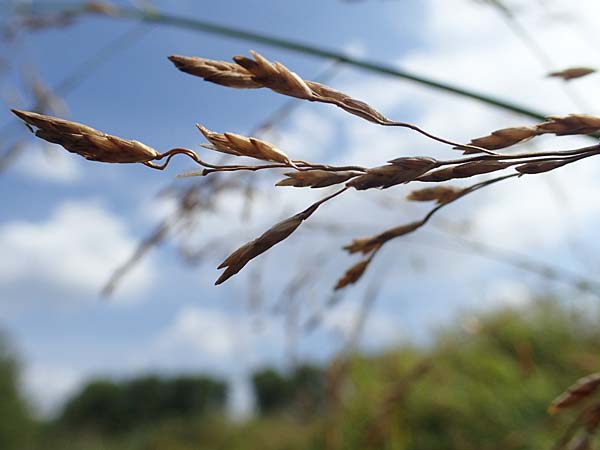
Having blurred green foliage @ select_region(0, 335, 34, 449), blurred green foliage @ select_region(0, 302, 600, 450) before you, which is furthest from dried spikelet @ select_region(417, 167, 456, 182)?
blurred green foliage @ select_region(0, 335, 34, 449)

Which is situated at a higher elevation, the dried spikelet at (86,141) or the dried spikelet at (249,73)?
the dried spikelet at (249,73)

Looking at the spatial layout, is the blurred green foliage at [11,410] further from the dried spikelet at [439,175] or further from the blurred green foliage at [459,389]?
the dried spikelet at [439,175]

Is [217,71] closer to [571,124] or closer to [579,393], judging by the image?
[571,124]

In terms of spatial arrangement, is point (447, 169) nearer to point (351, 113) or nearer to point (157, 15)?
point (351, 113)

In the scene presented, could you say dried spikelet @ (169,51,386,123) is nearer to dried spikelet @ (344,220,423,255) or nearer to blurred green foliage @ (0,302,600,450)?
dried spikelet @ (344,220,423,255)

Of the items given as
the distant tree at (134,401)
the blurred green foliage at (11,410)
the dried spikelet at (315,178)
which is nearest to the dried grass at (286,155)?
the dried spikelet at (315,178)

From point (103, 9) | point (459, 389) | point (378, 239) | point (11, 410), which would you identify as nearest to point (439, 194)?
point (378, 239)
